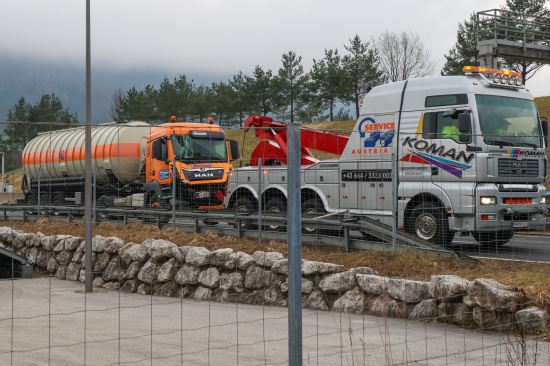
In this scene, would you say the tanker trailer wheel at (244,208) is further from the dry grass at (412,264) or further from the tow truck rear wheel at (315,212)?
the tow truck rear wheel at (315,212)

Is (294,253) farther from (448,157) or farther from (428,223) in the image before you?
(448,157)

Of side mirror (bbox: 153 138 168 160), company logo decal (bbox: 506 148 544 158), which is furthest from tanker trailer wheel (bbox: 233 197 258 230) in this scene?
side mirror (bbox: 153 138 168 160)

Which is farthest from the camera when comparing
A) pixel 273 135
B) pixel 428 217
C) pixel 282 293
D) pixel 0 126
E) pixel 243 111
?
pixel 243 111

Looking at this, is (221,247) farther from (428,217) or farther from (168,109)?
(168,109)

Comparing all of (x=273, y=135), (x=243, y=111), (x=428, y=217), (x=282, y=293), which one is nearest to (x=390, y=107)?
(x=428, y=217)

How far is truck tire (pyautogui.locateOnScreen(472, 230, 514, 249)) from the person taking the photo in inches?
446

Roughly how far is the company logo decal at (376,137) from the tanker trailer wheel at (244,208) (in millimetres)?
2747

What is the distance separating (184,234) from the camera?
13.8 meters

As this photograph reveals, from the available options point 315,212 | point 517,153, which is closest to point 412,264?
point 315,212

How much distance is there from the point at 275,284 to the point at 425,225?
321 cm

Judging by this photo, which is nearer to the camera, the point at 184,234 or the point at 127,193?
the point at 184,234

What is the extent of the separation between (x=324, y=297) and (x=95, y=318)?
12.0 feet

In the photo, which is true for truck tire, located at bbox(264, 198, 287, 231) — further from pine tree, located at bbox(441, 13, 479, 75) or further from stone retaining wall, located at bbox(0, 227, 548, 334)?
pine tree, located at bbox(441, 13, 479, 75)

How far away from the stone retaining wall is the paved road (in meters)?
0.23
